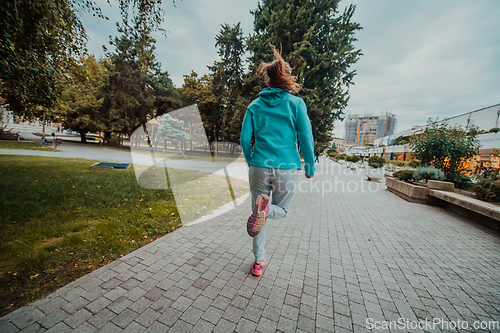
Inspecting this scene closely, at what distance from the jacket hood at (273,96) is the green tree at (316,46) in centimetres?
1361

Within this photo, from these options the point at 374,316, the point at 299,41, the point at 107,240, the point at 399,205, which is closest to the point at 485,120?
the point at 299,41

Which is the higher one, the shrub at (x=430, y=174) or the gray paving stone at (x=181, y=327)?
the shrub at (x=430, y=174)

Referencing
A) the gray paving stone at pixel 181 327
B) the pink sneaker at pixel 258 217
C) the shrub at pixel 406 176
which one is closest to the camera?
the gray paving stone at pixel 181 327

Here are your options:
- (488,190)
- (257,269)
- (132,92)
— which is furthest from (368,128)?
(257,269)

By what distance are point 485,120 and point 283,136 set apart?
4404cm

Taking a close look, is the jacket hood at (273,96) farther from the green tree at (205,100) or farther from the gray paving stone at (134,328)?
the green tree at (205,100)

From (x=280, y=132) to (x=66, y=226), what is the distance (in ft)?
12.8

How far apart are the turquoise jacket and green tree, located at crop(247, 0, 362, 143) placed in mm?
13651

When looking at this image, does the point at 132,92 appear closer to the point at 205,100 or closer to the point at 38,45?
the point at 205,100

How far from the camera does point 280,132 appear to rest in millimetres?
2287

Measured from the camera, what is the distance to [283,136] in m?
2.29

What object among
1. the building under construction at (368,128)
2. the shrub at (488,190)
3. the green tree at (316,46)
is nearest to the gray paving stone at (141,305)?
the shrub at (488,190)

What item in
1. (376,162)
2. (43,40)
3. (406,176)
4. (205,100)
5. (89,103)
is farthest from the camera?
(89,103)

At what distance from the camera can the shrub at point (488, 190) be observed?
5.27 meters
